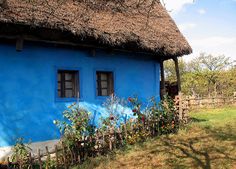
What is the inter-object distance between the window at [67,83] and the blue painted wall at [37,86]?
0.17 meters

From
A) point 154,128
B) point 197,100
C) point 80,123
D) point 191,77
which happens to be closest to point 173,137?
point 154,128

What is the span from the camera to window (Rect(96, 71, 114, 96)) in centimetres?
860

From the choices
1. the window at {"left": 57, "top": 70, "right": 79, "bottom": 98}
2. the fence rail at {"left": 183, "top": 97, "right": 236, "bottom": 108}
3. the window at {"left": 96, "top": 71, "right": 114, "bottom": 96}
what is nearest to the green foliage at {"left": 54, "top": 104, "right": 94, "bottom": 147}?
the window at {"left": 57, "top": 70, "right": 79, "bottom": 98}

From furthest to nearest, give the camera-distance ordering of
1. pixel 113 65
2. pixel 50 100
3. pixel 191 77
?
1. pixel 191 77
2. pixel 113 65
3. pixel 50 100

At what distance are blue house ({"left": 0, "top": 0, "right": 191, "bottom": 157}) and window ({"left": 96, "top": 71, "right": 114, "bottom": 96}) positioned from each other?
31 mm

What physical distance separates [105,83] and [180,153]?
352cm

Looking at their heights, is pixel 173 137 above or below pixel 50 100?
below

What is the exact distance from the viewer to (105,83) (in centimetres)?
879

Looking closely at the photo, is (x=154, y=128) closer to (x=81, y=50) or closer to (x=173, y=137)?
(x=173, y=137)

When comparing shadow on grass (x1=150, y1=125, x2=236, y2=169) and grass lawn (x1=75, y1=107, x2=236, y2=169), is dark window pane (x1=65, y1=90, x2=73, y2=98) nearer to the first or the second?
grass lawn (x1=75, y1=107, x2=236, y2=169)

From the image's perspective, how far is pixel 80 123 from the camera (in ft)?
19.8

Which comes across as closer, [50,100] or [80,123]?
[80,123]

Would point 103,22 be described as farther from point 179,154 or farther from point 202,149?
point 202,149

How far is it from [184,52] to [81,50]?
3647 mm
